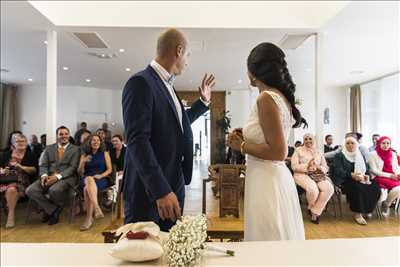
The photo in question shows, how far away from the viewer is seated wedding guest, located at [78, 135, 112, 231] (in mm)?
3826

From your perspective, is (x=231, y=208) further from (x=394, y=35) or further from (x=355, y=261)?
(x=394, y=35)

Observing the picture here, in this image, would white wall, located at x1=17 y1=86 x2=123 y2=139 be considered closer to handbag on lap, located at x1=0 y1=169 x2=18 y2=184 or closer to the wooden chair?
handbag on lap, located at x1=0 y1=169 x2=18 y2=184

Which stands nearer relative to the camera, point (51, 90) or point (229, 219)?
point (229, 219)

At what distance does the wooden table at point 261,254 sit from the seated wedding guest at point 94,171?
3035mm

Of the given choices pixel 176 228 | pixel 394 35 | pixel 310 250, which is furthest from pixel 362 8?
pixel 176 228

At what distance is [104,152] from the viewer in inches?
163

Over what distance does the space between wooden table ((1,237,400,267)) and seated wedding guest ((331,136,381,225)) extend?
349 cm

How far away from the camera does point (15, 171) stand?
3980mm

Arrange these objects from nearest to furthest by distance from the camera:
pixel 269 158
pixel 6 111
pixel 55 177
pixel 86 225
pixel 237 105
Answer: pixel 269 158 < pixel 86 225 < pixel 55 177 < pixel 6 111 < pixel 237 105

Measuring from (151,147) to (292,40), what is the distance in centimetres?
389

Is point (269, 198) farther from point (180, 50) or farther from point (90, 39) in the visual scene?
point (90, 39)

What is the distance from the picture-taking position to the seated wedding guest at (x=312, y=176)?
399 centimetres

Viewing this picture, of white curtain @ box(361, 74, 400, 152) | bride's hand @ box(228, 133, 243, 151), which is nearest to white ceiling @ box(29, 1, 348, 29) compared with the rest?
white curtain @ box(361, 74, 400, 152)

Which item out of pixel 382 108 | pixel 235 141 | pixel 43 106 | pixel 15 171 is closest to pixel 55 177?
pixel 15 171
